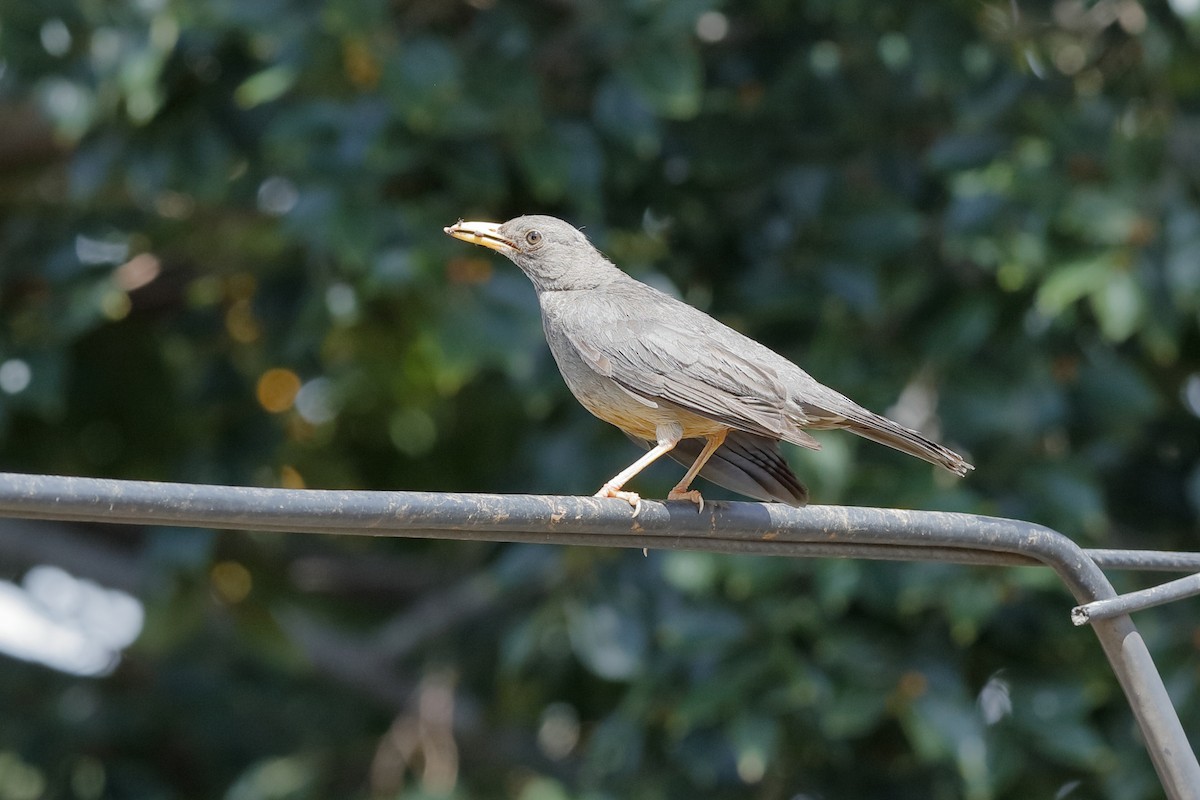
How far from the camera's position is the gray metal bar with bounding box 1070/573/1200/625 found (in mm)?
2596

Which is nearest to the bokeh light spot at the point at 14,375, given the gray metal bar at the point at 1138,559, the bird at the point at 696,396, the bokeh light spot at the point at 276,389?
the bokeh light spot at the point at 276,389

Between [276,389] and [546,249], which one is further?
[276,389]

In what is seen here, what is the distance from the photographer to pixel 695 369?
11.5 ft

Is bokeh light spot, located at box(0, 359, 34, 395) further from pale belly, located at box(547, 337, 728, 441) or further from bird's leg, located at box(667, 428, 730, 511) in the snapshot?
bird's leg, located at box(667, 428, 730, 511)

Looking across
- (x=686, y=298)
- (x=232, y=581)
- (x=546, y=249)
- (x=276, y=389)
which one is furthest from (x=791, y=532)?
(x=232, y=581)

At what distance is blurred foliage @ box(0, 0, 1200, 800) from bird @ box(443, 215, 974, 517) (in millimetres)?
746

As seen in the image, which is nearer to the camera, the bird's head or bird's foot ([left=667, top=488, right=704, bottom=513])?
bird's foot ([left=667, top=488, right=704, bottom=513])

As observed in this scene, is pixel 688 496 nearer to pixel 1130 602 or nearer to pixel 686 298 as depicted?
pixel 1130 602

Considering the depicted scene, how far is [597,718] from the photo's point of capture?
222 inches

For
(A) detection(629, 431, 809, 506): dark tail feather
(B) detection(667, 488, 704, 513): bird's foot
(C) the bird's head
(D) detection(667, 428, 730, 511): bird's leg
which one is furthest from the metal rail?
(C) the bird's head

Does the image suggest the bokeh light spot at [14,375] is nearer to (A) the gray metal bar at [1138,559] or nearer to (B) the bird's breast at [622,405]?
(B) the bird's breast at [622,405]

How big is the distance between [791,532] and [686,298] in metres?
2.39

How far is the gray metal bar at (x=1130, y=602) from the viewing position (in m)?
2.60

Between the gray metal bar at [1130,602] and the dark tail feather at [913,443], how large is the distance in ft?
1.76
